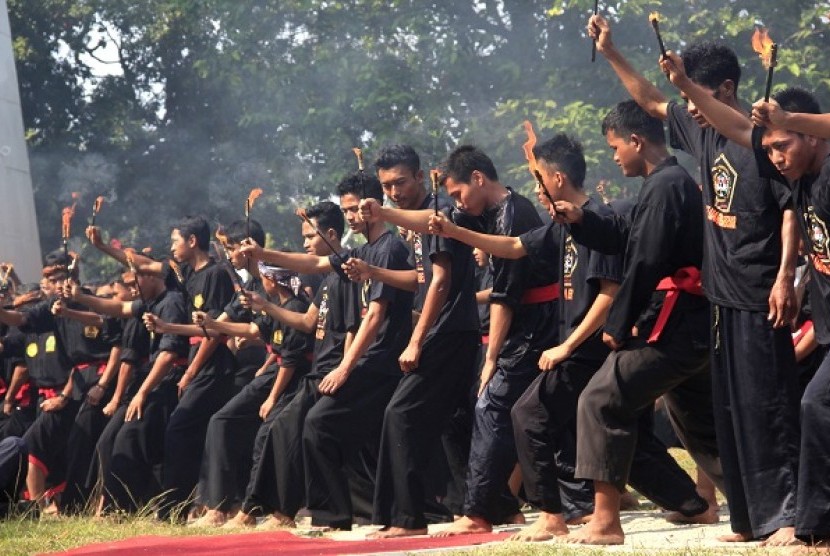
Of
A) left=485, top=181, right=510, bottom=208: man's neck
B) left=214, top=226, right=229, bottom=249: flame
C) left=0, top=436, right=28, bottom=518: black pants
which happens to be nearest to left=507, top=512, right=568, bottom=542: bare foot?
left=485, top=181, right=510, bottom=208: man's neck

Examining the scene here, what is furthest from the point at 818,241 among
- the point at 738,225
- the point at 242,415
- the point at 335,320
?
the point at 242,415

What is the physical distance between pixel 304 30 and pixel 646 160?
56.8ft

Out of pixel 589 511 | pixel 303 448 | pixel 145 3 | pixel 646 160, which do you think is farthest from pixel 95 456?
pixel 145 3

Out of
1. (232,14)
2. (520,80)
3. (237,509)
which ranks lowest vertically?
(237,509)

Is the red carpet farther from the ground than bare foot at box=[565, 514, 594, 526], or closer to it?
Result: farther from the ground

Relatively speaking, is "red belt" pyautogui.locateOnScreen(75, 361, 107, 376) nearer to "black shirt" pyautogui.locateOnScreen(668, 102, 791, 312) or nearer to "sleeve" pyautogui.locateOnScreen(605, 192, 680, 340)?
"sleeve" pyautogui.locateOnScreen(605, 192, 680, 340)

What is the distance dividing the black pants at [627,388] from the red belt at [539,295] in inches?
47.6

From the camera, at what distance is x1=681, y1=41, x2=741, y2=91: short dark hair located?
21.0ft

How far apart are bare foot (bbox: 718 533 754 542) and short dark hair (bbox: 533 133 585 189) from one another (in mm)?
1929

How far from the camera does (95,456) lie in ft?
39.5

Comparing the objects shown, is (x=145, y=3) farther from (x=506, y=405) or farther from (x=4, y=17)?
(x=506, y=405)

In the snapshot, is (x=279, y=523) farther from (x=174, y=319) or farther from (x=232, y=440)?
(x=174, y=319)

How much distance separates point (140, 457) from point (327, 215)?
2661mm

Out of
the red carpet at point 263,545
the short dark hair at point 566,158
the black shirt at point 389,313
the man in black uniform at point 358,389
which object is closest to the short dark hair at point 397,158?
the man in black uniform at point 358,389
